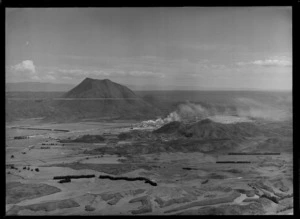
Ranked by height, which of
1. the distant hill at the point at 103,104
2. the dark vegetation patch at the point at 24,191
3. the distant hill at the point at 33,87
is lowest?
the dark vegetation patch at the point at 24,191

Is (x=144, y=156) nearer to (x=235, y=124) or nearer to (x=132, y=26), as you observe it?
(x=235, y=124)

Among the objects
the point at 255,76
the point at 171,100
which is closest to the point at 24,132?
the point at 171,100

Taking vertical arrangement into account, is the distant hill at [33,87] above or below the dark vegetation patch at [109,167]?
above

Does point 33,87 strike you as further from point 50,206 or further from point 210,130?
point 210,130

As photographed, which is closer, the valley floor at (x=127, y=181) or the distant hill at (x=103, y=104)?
the valley floor at (x=127, y=181)

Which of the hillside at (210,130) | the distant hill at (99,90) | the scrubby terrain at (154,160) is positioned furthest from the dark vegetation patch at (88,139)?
the hillside at (210,130)

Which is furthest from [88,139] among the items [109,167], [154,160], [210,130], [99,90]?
[210,130]

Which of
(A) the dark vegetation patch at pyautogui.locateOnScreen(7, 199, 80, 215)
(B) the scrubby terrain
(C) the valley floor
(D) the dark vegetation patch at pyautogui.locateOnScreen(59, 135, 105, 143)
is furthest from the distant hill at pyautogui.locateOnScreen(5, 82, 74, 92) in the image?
(A) the dark vegetation patch at pyautogui.locateOnScreen(7, 199, 80, 215)

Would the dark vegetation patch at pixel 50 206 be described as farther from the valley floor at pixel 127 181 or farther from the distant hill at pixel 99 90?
the distant hill at pixel 99 90

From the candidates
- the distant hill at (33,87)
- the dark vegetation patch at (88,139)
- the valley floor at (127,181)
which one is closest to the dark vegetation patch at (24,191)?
the valley floor at (127,181)
